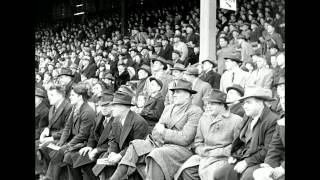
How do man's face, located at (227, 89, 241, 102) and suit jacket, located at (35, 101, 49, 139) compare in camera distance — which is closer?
man's face, located at (227, 89, 241, 102)

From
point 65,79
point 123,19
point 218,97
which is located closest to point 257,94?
point 218,97

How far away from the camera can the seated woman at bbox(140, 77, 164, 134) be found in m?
7.55

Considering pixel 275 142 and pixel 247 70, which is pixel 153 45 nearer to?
pixel 247 70

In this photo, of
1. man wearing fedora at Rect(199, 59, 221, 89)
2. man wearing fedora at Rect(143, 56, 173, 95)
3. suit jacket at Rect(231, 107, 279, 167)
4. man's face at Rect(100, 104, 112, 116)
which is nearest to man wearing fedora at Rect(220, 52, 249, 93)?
man wearing fedora at Rect(199, 59, 221, 89)

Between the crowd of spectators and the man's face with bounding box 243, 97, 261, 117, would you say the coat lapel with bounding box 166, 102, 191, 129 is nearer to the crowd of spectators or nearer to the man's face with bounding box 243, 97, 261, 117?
the crowd of spectators

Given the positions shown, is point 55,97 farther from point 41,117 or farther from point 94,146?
point 94,146

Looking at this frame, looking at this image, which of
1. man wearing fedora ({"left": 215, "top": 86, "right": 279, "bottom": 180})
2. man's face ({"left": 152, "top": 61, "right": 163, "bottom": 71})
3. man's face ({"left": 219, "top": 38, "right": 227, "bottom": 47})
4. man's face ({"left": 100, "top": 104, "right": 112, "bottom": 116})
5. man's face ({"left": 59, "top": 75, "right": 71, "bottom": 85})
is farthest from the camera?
man's face ({"left": 219, "top": 38, "right": 227, "bottom": 47})

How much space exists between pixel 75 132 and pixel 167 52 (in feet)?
21.8

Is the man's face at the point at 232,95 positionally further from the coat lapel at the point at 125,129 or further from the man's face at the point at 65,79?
the man's face at the point at 65,79

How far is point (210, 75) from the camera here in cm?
909

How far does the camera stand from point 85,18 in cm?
2391

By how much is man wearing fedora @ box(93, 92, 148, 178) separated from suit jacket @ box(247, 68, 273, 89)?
2451 millimetres
